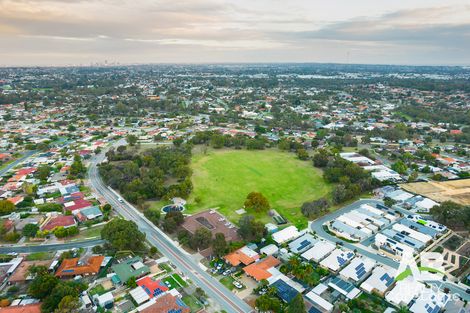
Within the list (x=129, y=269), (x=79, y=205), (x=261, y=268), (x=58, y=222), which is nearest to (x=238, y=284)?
(x=261, y=268)

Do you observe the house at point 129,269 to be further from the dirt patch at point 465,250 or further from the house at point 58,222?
the dirt patch at point 465,250

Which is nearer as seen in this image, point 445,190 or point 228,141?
point 445,190

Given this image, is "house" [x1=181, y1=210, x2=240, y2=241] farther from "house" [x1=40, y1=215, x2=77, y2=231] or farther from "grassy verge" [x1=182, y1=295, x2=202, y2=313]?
"house" [x1=40, y1=215, x2=77, y2=231]

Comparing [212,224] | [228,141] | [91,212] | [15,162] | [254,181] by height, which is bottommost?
[212,224]

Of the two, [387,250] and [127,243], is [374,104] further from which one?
[127,243]

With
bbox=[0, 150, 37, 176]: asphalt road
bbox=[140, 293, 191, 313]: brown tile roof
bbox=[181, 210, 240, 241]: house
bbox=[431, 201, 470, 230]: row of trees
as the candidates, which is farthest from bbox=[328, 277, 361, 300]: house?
bbox=[0, 150, 37, 176]: asphalt road

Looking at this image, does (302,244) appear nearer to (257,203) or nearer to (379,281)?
(379,281)

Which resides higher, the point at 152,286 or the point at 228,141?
the point at 228,141
